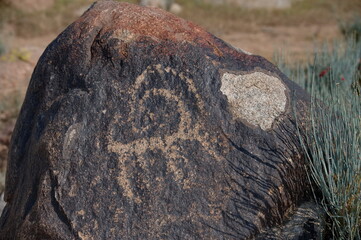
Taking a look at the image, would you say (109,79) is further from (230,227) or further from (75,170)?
(230,227)

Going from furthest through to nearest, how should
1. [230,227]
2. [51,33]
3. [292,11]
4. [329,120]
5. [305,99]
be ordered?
[292,11], [51,33], [305,99], [329,120], [230,227]

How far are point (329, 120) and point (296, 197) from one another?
338 mm

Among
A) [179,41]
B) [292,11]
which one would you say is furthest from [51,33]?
[179,41]

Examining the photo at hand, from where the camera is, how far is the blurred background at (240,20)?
913 centimetres

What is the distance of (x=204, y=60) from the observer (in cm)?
240

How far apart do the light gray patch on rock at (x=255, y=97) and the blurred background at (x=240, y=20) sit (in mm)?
5640

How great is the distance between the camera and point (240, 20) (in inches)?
426

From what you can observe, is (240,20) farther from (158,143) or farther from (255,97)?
(158,143)

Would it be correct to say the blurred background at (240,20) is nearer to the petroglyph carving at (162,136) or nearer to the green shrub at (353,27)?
the green shrub at (353,27)

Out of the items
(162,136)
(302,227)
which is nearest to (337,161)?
(302,227)

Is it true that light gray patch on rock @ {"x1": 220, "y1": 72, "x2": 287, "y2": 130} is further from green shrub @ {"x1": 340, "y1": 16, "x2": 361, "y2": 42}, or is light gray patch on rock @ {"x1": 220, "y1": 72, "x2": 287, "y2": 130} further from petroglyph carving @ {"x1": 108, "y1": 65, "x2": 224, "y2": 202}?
green shrub @ {"x1": 340, "y1": 16, "x2": 361, "y2": 42}

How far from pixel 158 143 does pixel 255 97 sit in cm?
45

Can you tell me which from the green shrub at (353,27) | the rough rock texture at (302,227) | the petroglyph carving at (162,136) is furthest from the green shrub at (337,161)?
the green shrub at (353,27)

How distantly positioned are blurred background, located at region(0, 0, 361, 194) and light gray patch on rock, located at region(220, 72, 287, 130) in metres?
5.64
